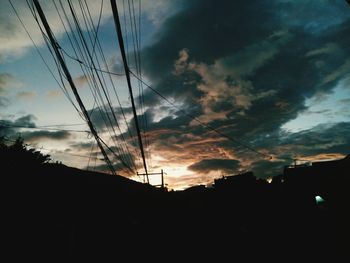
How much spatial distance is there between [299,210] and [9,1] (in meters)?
21.1

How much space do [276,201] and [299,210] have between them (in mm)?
1892

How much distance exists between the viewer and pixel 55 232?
8.15 meters

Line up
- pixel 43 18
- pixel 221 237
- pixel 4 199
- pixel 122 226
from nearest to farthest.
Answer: pixel 43 18 → pixel 4 199 → pixel 122 226 → pixel 221 237

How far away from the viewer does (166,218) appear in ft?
46.0

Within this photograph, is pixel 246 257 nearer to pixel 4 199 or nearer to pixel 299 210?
pixel 299 210

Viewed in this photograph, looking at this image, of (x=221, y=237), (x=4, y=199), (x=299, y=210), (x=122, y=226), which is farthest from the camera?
(x=299, y=210)

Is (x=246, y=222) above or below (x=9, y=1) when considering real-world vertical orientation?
below

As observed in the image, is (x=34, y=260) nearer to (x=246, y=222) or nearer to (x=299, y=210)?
(x=246, y=222)


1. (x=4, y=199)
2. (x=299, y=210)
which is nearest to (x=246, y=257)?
(x=299, y=210)

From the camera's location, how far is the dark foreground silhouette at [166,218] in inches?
306

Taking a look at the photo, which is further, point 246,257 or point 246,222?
point 246,222

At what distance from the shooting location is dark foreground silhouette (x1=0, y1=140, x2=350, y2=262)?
7.77 m

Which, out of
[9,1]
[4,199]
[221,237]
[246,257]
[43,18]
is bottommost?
[246,257]

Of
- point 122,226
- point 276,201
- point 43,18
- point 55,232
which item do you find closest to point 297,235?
point 276,201
